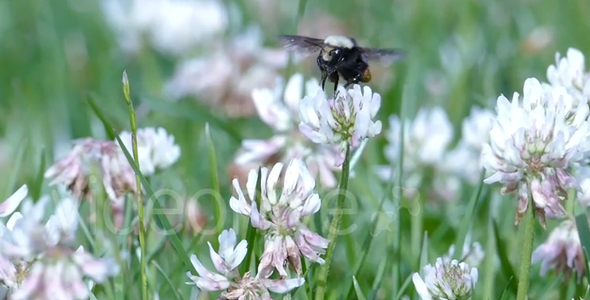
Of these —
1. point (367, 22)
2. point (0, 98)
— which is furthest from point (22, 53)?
point (367, 22)

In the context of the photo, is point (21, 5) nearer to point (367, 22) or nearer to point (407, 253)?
point (367, 22)

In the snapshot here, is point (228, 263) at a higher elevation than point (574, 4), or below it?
below

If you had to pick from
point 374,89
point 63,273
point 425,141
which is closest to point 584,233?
point 63,273

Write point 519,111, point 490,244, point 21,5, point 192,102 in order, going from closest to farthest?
point 519,111 < point 490,244 < point 192,102 < point 21,5

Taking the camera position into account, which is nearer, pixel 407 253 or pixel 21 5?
pixel 407 253

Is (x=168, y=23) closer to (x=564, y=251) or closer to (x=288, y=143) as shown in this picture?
(x=288, y=143)
